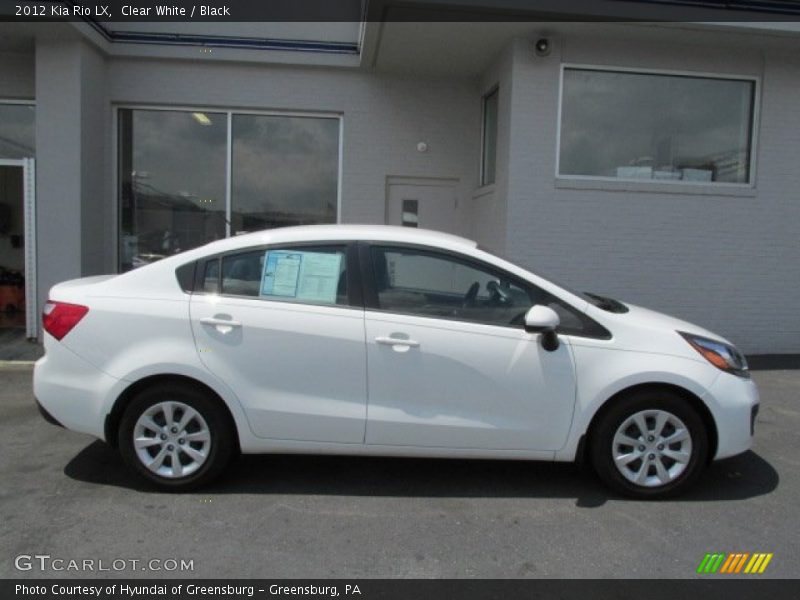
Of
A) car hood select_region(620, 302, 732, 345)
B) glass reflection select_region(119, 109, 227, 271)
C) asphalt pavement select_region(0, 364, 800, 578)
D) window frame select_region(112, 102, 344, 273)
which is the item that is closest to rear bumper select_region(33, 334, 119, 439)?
asphalt pavement select_region(0, 364, 800, 578)

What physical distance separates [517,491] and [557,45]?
560 cm

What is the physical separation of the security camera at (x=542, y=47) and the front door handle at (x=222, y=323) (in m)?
5.41

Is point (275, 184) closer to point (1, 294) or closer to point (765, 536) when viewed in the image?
point (1, 294)

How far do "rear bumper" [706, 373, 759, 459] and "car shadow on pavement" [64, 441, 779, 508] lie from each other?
37 centimetres

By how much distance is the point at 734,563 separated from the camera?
3.45 m

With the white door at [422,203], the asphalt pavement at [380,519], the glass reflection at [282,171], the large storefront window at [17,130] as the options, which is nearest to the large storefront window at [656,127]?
the white door at [422,203]

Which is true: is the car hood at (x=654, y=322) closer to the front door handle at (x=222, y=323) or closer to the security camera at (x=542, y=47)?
the front door handle at (x=222, y=323)

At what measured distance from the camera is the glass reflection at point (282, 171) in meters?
9.49

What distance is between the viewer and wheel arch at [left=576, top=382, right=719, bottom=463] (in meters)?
4.07

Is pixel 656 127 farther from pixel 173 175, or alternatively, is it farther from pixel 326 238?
pixel 173 175

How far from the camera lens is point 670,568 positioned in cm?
338

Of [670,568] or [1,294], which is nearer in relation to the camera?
[670,568]

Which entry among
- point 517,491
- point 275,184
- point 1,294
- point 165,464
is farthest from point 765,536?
point 1,294

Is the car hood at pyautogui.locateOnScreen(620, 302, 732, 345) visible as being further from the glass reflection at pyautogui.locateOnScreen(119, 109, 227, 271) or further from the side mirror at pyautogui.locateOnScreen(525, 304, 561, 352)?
Result: the glass reflection at pyautogui.locateOnScreen(119, 109, 227, 271)
